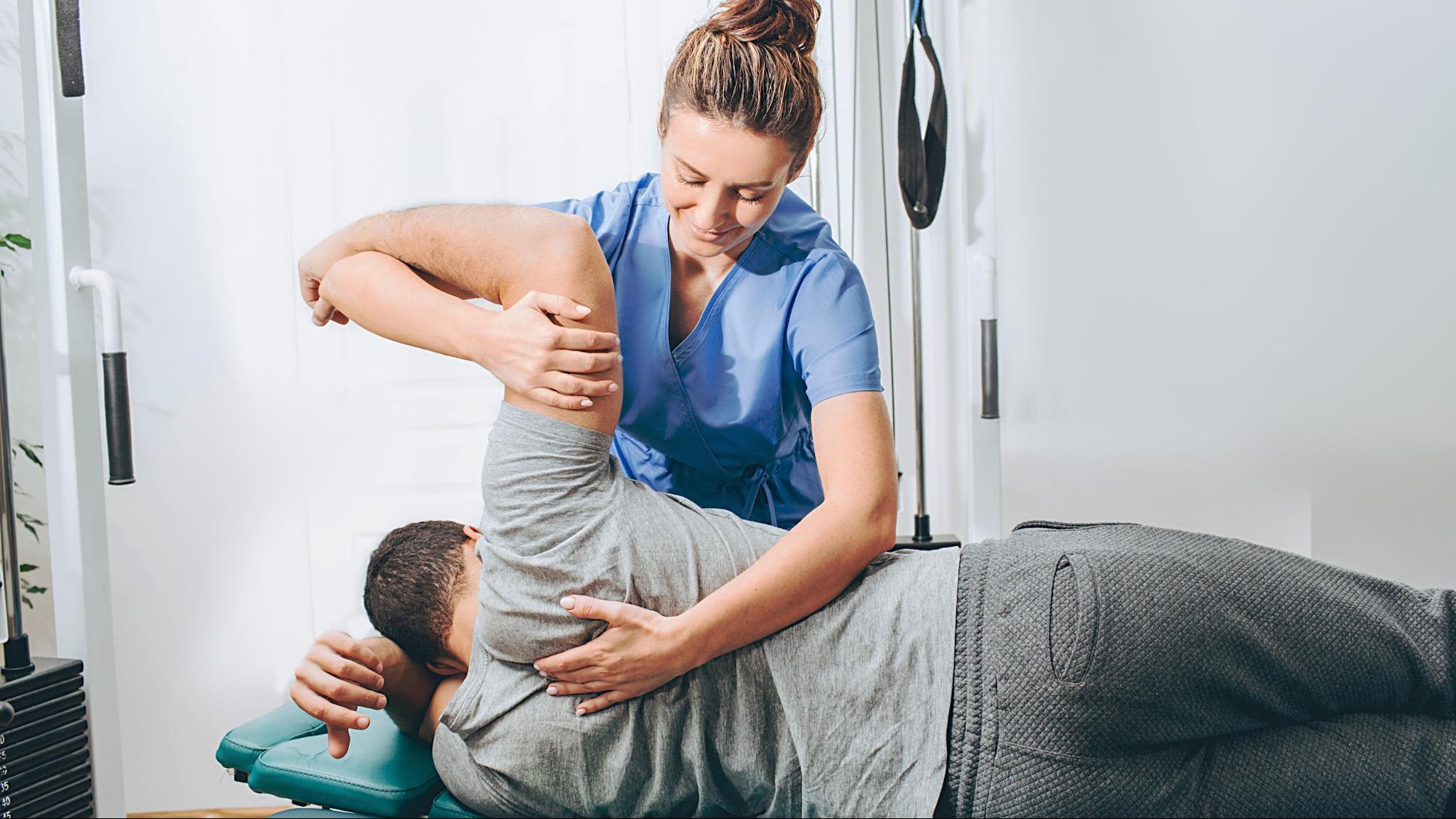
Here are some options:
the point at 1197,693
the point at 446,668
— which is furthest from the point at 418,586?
the point at 1197,693

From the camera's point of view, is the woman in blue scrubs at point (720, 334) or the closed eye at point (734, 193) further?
the closed eye at point (734, 193)

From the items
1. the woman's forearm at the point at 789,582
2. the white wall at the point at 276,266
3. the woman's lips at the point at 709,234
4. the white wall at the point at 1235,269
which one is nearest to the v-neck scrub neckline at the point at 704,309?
the woman's lips at the point at 709,234

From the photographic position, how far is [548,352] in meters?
1.18

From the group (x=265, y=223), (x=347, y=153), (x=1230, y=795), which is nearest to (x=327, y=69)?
(x=347, y=153)

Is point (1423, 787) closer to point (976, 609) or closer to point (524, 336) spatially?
point (976, 609)

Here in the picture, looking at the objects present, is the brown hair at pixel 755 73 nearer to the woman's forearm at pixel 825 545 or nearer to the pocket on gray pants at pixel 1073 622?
the woman's forearm at pixel 825 545

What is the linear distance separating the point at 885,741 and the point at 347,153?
5.05ft

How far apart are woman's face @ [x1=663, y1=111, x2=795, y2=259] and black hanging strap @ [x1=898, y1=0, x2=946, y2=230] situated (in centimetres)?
59

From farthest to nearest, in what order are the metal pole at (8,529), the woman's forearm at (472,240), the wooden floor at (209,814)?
1. the wooden floor at (209,814)
2. the metal pole at (8,529)
3. the woman's forearm at (472,240)

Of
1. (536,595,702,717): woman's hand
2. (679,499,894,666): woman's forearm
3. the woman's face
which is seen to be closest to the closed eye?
the woman's face

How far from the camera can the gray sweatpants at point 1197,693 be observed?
1084mm

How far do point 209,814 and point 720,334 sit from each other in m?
1.54

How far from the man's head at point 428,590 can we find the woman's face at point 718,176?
52cm

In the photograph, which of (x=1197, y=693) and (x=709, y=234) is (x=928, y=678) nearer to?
(x=1197, y=693)
